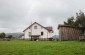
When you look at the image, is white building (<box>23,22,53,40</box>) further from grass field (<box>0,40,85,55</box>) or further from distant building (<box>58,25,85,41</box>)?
grass field (<box>0,40,85,55</box>)

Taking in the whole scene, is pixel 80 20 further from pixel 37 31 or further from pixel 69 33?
pixel 37 31

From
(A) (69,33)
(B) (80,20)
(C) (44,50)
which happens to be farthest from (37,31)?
(C) (44,50)

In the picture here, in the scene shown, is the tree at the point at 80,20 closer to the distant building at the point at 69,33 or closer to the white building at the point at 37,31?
the distant building at the point at 69,33

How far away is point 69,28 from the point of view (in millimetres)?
58938

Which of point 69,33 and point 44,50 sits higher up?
point 69,33

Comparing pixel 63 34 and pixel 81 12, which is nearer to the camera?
pixel 81 12

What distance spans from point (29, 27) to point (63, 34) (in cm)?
2511

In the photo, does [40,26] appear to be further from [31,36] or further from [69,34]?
[69,34]

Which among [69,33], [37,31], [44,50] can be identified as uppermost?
[37,31]

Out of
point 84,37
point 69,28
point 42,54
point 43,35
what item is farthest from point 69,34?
point 42,54

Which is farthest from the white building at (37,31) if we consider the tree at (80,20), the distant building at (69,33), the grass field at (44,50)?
the grass field at (44,50)

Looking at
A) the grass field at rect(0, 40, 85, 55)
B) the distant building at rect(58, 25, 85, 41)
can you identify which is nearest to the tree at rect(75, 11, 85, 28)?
the distant building at rect(58, 25, 85, 41)

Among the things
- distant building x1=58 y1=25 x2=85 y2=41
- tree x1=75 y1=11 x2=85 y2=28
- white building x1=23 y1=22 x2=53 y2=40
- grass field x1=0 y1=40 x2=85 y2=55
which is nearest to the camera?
grass field x1=0 y1=40 x2=85 y2=55

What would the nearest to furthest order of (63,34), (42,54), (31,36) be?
(42,54)
(63,34)
(31,36)
